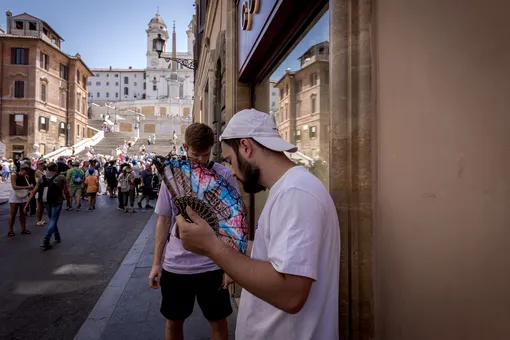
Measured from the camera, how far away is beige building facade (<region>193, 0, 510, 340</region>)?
1086 mm

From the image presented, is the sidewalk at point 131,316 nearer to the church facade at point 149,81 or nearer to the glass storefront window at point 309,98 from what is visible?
the glass storefront window at point 309,98

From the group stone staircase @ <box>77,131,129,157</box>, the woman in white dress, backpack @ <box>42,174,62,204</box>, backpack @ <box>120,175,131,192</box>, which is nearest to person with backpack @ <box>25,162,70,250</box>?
backpack @ <box>42,174,62,204</box>


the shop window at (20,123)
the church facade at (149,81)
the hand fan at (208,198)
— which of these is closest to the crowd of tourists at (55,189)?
the hand fan at (208,198)

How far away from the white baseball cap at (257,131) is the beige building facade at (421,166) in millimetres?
502

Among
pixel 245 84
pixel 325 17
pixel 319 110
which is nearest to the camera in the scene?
pixel 325 17

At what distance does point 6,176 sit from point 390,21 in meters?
31.0

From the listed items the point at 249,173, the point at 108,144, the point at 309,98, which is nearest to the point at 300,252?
the point at 249,173

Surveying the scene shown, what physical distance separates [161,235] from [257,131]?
1.69 meters

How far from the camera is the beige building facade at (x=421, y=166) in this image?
3.56 ft

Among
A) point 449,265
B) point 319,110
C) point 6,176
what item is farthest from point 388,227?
point 6,176

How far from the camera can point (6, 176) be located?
26.3m

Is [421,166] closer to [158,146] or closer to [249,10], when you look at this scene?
[249,10]

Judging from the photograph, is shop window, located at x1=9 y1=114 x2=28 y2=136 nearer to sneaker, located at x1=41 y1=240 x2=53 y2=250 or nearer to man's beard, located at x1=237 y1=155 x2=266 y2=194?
sneaker, located at x1=41 y1=240 x2=53 y2=250

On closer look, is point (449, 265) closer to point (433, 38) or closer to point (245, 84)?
point (433, 38)
